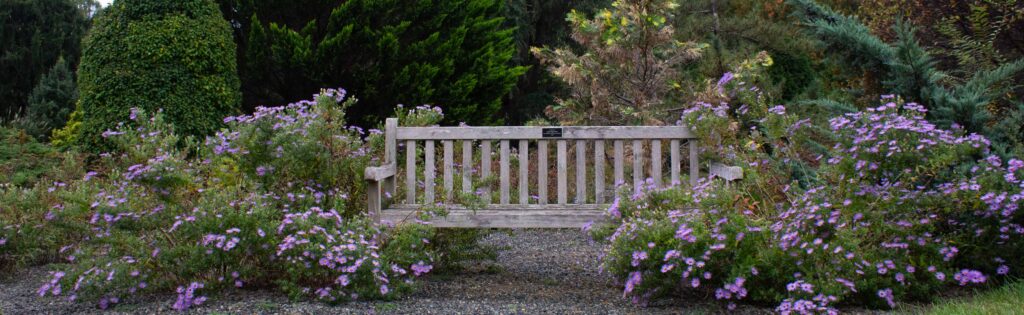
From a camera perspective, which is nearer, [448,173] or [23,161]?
[448,173]

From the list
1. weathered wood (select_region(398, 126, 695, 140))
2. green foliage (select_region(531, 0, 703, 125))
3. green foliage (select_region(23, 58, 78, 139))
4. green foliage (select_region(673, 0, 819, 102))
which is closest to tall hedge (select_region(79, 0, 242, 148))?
green foliage (select_region(531, 0, 703, 125))

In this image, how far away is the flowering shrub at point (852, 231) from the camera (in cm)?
370

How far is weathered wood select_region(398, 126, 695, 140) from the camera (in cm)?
464

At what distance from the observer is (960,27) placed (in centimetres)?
571

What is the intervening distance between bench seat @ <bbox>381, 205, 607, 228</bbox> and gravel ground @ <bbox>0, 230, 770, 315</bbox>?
1.13 feet

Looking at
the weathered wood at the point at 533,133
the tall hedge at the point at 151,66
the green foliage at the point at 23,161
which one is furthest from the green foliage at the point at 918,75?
the green foliage at the point at 23,161

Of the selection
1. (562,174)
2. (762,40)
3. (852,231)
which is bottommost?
(852,231)

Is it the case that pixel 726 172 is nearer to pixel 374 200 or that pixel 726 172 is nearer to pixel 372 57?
pixel 374 200

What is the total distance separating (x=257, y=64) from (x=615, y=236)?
679cm

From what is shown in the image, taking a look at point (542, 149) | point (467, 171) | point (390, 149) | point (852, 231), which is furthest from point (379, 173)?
point (852, 231)

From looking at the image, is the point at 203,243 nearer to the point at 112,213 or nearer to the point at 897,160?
the point at 112,213

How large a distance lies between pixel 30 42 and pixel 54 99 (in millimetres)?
2595

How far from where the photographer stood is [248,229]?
12.8 feet

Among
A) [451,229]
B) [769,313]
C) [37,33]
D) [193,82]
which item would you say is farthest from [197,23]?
[37,33]
